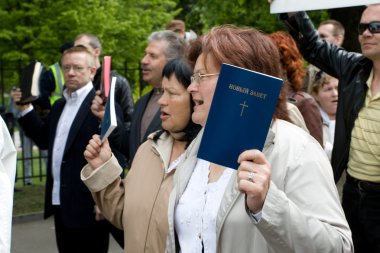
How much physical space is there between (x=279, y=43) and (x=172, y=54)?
85 cm

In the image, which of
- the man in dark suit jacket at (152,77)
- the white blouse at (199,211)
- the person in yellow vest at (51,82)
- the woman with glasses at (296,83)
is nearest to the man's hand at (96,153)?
the white blouse at (199,211)

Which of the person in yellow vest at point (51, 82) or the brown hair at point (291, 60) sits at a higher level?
the brown hair at point (291, 60)

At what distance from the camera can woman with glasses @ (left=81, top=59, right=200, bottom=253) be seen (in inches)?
128

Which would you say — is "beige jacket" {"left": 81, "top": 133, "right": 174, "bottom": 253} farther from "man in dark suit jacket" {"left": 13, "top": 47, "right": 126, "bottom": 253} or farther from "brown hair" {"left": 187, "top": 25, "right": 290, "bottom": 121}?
"man in dark suit jacket" {"left": 13, "top": 47, "right": 126, "bottom": 253}

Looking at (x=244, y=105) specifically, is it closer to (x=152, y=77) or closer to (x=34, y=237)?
(x=152, y=77)

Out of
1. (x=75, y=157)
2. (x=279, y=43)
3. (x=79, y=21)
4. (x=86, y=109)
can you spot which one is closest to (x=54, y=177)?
(x=75, y=157)

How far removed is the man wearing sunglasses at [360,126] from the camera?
13.7ft

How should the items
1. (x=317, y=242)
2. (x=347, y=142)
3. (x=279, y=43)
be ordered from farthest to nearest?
(x=279, y=43)
(x=347, y=142)
(x=317, y=242)

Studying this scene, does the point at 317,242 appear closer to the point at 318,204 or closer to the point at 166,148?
the point at 318,204

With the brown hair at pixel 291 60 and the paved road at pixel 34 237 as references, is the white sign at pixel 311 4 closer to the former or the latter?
the brown hair at pixel 291 60

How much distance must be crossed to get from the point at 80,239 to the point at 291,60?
2240mm

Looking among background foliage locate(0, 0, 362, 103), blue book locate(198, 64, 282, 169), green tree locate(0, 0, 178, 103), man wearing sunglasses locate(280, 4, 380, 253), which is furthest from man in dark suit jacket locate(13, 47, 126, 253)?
green tree locate(0, 0, 178, 103)

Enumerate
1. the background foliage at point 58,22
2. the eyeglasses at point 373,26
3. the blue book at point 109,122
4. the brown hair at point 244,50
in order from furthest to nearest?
the background foliage at point 58,22
the eyeglasses at point 373,26
the blue book at point 109,122
the brown hair at point 244,50

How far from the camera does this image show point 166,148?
349 cm
